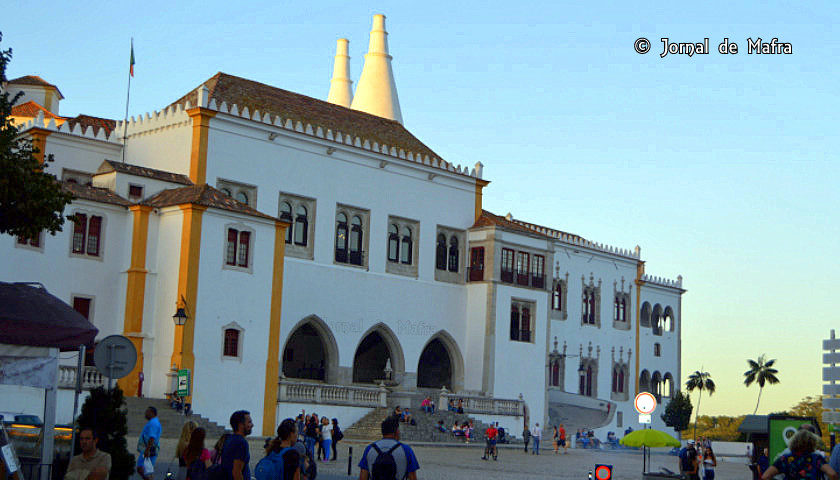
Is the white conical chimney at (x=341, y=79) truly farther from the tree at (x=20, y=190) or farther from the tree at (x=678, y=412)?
the tree at (x=20, y=190)

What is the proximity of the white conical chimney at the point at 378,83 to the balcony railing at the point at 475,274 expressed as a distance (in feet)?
37.9

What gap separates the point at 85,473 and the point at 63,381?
2297 centimetres

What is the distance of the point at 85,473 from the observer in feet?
32.8

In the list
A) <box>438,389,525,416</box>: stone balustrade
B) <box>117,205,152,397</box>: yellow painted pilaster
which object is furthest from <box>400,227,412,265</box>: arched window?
<box>117,205,152,397</box>: yellow painted pilaster

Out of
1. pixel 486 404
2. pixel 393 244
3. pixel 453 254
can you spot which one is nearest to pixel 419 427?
pixel 486 404

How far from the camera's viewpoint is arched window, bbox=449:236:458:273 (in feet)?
157

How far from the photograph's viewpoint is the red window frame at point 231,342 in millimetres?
36031

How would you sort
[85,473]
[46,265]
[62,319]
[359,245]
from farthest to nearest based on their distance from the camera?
1. [359,245]
2. [46,265]
3. [62,319]
4. [85,473]

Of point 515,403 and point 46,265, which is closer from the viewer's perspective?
point 46,265

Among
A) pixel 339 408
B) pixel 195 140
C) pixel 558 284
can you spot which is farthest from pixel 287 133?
pixel 558 284

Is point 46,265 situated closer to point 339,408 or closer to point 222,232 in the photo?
point 222,232

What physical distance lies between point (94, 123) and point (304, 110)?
8.21m

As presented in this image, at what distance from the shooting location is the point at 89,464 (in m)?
10.0

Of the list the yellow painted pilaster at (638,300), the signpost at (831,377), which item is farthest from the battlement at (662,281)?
the signpost at (831,377)
